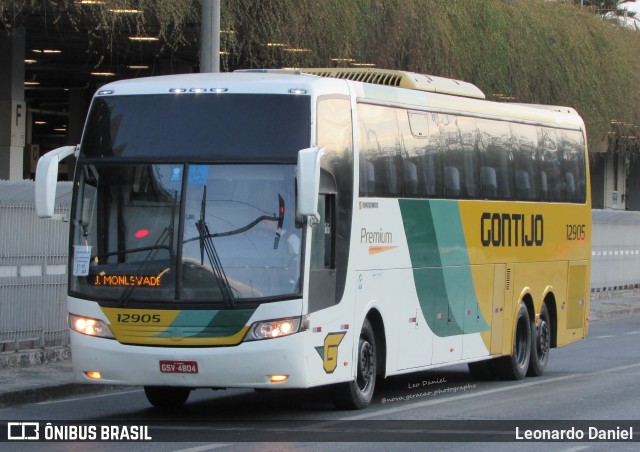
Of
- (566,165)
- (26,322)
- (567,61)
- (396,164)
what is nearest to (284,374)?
(396,164)

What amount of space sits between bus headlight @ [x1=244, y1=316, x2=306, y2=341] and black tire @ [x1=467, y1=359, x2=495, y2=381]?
6.60 metres

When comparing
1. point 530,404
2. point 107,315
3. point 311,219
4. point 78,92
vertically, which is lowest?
point 530,404

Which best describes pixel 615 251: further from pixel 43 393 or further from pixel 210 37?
pixel 43 393

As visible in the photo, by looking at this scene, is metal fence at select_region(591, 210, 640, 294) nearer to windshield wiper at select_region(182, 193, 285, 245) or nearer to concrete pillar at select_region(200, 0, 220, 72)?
concrete pillar at select_region(200, 0, 220, 72)

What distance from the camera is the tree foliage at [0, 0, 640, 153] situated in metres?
24.3

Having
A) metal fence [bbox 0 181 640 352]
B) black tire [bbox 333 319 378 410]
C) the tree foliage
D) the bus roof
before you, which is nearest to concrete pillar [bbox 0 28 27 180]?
the tree foliage

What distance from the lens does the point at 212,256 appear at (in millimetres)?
11922

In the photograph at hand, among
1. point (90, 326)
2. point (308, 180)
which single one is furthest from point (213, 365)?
point (308, 180)

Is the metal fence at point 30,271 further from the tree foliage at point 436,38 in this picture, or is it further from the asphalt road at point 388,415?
the tree foliage at point 436,38

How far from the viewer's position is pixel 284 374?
38.8ft

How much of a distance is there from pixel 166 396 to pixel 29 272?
4.55 m

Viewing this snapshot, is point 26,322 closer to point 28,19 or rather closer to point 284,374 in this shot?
point 284,374

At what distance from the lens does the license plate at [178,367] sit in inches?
464

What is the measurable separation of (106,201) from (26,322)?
5824mm
